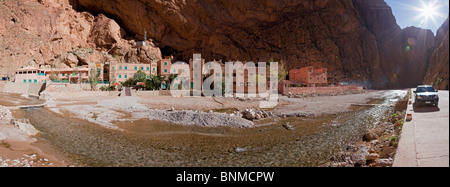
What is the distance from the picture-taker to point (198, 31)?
5600cm

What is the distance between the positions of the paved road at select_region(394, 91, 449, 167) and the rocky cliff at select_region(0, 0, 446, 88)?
53.4 m

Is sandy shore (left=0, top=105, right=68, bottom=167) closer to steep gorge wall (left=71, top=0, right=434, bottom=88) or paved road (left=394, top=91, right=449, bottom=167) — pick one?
paved road (left=394, top=91, right=449, bottom=167)

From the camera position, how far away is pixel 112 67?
150 ft

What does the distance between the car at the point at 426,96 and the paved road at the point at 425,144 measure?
197 cm

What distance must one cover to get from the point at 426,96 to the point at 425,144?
6.51 m

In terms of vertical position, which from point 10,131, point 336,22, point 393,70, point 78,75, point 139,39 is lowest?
point 10,131

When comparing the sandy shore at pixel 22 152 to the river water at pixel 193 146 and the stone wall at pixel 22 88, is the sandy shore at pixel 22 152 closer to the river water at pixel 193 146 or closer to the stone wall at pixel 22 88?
the river water at pixel 193 146

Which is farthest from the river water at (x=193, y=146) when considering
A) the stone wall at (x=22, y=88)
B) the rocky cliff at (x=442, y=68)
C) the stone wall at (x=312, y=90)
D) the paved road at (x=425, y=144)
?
the stone wall at (x=22, y=88)

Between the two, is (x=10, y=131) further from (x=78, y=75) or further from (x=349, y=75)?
(x=349, y=75)

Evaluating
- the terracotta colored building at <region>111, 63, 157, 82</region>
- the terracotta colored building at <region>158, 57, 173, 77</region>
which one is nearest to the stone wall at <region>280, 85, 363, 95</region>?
the terracotta colored building at <region>158, 57, 173, 77</region>

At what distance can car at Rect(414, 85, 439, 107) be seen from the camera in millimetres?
8904

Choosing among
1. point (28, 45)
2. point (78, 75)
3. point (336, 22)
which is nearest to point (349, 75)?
point (336, 22)

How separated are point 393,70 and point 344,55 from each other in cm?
5277

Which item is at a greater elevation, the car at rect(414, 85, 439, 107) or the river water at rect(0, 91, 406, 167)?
the car at rect(414, 85, 439, 107)
